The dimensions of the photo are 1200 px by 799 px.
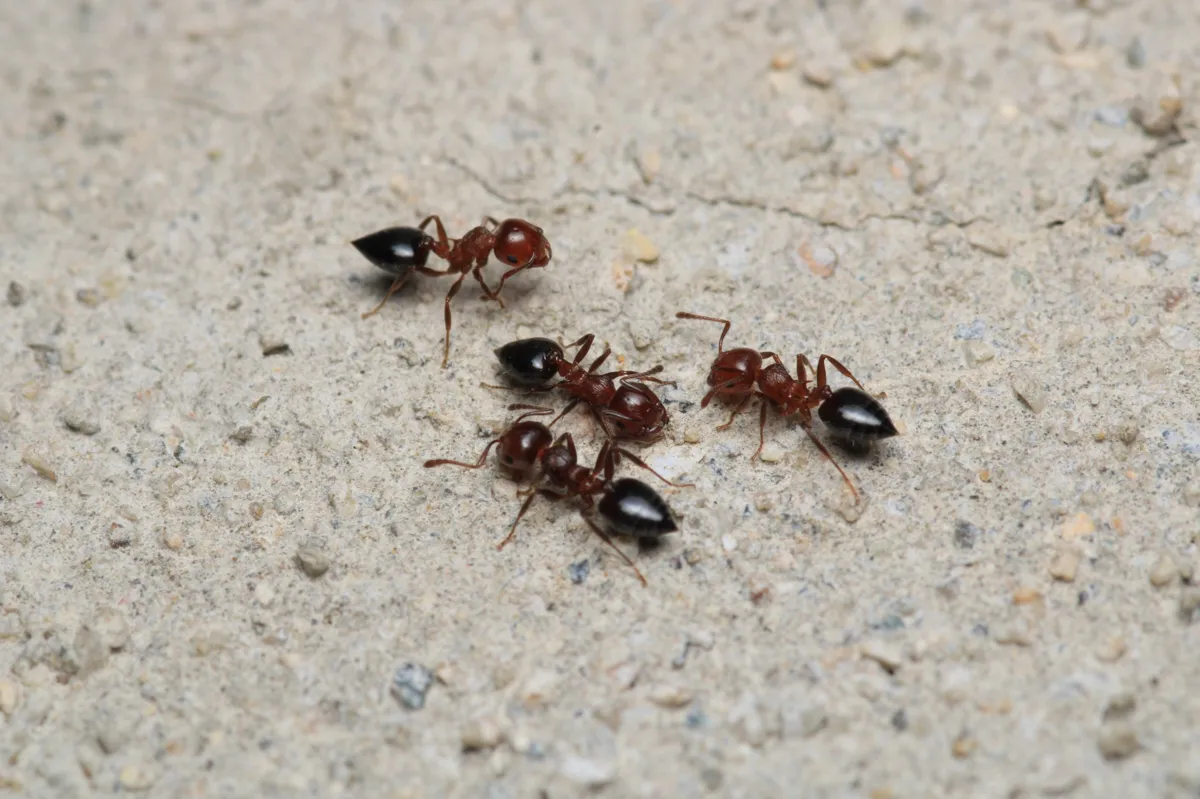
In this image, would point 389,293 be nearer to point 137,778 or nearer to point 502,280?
point 502,280

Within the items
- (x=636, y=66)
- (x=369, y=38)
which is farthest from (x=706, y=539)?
(x=369, y=38)

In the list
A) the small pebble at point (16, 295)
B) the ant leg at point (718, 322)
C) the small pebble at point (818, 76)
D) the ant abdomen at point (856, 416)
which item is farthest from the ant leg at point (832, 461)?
the small pebble at point (16, 295)

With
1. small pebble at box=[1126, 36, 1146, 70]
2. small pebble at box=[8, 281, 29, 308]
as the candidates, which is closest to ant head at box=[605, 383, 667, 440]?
small pebble at box=[8, 281, 29, 308]

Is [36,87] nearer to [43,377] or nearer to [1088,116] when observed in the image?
[43,377]

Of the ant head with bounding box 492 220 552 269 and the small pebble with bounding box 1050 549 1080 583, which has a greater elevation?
the ant head with bounding box 492 220 552 269

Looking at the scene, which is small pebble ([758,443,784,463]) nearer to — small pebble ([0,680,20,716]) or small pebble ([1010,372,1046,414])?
small pebble ([1010,372,1046,414])

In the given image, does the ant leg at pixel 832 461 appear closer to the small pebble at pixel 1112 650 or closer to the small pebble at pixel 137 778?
the small pebble at pixel 1112 650
